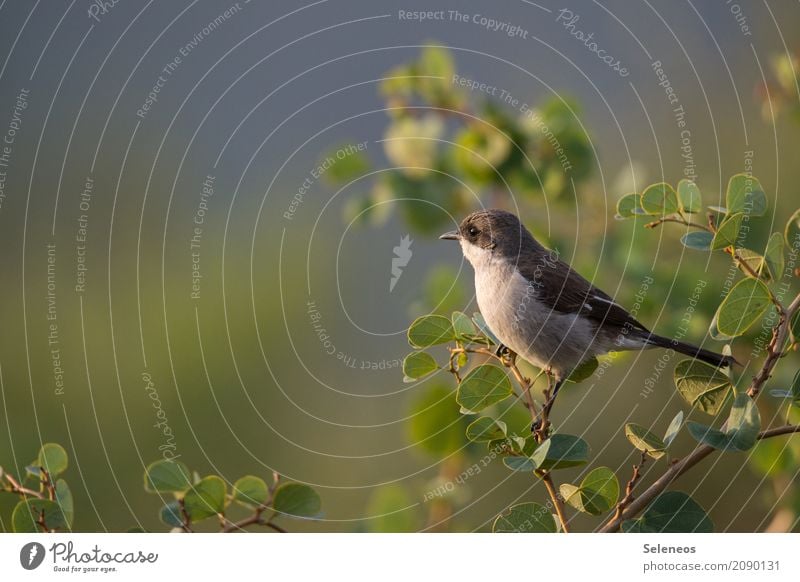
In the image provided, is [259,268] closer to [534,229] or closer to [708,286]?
[534,229]

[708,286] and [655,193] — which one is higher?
[655,193]

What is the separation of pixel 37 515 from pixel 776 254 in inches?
91.4

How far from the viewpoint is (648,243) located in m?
3.67

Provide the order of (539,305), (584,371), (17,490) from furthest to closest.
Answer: (539,305), (584,371), (17,490)

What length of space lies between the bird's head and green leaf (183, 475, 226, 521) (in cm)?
206

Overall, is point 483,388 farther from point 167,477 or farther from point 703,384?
point 167,477

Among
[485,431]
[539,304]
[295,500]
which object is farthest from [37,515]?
[539,304]

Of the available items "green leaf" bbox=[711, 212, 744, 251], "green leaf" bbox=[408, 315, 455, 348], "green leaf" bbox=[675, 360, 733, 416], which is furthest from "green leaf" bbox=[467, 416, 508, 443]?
"green leaf" bbox=[711, 212, 744, 251]

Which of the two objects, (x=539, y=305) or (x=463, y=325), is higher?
(x=463, y=325)

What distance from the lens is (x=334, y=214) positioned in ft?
16.8

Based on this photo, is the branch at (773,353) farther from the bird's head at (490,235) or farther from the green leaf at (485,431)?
the bird's head at (490,235)

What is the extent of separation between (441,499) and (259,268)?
2677 mm

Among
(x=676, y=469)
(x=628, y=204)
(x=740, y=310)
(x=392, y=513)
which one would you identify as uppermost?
(x=628, y=204)
